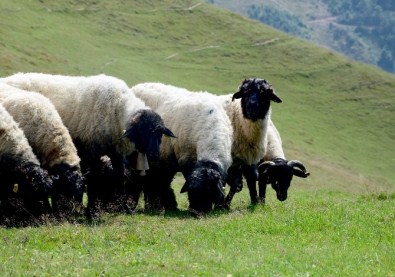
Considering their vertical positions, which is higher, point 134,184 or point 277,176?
point 277,176

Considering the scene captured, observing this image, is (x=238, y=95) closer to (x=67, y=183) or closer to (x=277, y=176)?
(x=277, y=176)

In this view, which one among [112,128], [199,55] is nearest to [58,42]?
[199,55]

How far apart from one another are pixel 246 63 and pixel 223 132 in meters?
79.1

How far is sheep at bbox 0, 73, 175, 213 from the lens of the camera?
56.6ft

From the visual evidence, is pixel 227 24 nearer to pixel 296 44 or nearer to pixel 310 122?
pixel 296 44

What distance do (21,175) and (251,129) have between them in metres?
6.71

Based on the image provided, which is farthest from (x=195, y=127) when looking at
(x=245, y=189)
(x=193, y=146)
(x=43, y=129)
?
(x=245, y=189)

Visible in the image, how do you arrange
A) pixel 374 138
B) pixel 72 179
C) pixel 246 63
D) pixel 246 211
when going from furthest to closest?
1. pixel 246 63
2. pixel 374 138
3. pixel 246 211
4. pixel 72 179

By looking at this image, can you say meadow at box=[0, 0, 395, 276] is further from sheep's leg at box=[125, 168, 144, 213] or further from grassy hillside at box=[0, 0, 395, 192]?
sheep's leg at box=[125, 168, 144, 213]

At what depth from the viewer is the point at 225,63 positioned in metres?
95.0

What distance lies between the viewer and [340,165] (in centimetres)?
6159

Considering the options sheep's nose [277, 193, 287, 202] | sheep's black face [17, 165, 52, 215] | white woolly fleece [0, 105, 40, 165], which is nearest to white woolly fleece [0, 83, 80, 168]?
white woolly fleece [0, 105, 40, 165]

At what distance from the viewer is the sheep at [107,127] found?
56.6 feet

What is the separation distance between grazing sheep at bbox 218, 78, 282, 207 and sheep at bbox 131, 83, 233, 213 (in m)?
0.72
